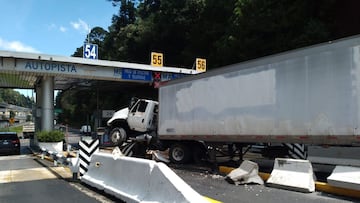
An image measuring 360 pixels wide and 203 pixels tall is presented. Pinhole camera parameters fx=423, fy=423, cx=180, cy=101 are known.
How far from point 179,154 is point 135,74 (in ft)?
47.6

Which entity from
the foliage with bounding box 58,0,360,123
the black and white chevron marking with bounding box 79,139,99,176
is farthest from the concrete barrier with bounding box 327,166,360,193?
the foliage with bounding box 58,0,360,123

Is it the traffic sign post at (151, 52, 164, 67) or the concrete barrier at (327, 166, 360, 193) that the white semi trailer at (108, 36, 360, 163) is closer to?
the concrete barrier at (327, 166, 360, 193)

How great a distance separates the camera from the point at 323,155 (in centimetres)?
1271

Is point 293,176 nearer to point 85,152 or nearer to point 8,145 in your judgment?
point 85,152

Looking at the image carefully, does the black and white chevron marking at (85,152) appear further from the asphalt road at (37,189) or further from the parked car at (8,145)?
the parked car at (8,145)

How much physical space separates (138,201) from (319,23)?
2175cm

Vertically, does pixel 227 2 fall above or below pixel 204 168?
above

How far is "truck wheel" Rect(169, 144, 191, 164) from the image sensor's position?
648 inches

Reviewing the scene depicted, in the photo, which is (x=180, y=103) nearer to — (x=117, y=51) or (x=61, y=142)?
(x=61, y=142)

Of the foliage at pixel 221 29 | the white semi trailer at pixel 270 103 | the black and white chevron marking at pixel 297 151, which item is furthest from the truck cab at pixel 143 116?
the foliage at pixel 221 29

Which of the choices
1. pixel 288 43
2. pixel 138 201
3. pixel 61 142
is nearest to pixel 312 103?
pixel 138 201

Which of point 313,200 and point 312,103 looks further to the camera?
point 312,103

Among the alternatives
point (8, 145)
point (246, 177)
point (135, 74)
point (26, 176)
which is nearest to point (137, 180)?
point (246, 177)

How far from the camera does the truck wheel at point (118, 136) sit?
18.9 m
